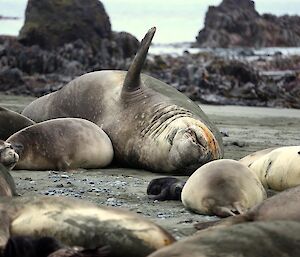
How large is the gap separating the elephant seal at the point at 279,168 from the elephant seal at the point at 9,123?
7.84 feet

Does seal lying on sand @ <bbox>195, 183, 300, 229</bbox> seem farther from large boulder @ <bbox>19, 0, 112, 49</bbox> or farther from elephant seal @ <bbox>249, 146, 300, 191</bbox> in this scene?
large boulder @ <bbox>19, 0, 112, 49</bbox>

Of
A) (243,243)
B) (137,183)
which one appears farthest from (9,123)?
(243,243)

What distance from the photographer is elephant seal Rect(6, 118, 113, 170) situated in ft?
21.5

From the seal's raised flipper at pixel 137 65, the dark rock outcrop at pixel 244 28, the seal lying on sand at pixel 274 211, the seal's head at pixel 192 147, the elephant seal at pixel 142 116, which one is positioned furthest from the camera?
the dark rock outcrop at pixel 244 28

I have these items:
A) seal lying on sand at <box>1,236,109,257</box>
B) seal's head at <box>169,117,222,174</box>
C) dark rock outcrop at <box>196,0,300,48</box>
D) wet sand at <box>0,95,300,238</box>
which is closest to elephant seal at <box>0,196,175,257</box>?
seal lying on sand at <box>1,236,109,257</box>

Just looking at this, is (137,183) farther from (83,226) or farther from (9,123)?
(83,226)

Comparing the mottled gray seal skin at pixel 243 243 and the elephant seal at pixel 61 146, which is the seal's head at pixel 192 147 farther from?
the mottled gray seal skin at pixel 243 243

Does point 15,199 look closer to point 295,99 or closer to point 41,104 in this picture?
point 41,104

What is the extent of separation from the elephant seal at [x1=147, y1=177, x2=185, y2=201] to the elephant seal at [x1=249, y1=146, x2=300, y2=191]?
87 cm

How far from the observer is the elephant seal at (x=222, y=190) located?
4676 millimetres

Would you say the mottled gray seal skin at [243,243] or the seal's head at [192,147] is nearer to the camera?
the mottled gray seal skin at [243,243]

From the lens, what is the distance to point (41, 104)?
897 centimetres

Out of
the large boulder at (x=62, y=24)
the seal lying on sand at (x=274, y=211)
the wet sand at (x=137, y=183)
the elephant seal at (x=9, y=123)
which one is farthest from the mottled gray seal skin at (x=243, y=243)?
the large boulder at (x=62, y=24)

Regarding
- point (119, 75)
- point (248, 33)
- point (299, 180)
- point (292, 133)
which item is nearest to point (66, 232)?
point (299, 180)
